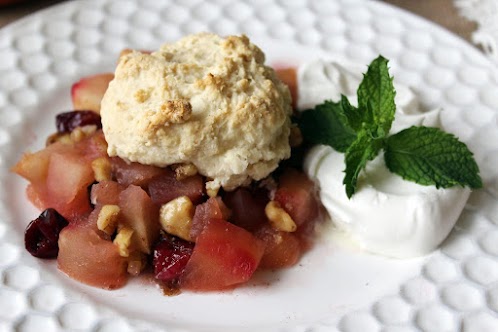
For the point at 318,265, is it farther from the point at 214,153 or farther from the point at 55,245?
the point at 55,245

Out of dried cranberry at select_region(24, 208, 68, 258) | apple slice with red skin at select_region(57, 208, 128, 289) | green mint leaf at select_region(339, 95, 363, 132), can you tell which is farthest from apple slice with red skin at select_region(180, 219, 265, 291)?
green mint leaf at select_region(339, 95, 363, 132)

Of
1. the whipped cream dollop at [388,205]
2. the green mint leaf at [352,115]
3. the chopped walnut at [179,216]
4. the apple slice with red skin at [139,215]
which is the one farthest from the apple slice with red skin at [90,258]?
the green mint leaf at [352,115]

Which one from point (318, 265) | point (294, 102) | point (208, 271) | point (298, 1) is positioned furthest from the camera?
point (298, 1)

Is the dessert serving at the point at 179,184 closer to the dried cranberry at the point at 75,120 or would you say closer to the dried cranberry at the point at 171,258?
the dried cranberry at the point at 171,258

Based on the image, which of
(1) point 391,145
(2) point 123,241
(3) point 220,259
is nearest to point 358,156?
(1) point 391,145

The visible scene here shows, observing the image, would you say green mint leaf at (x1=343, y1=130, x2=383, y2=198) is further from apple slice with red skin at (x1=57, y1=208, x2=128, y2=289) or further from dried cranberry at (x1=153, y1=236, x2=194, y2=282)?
apple slice with red skin at (x1=57, y1=208, x2=128, y2=289)

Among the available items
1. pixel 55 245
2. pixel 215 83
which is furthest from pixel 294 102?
pixel 55 245
